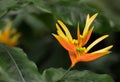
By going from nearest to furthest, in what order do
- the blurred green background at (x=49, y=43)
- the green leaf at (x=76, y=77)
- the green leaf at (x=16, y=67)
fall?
the green leaf at (x=16, y=67) < the green leaf at (x=76, y=77) < the blurred green background at (x=49, y=43)

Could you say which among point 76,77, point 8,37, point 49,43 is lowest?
point 49,43

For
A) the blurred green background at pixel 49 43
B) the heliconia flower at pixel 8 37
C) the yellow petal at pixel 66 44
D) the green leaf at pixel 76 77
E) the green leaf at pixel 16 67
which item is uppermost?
the yellow petal at pixel 66 44

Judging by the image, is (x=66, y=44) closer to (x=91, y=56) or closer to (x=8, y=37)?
(x=91, y=56)

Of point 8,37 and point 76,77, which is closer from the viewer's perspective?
point 76,77

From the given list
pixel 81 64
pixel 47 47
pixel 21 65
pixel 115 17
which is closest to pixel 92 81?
pixel 21 65

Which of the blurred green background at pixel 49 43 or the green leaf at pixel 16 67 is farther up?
the green leaf at pixel 16 67

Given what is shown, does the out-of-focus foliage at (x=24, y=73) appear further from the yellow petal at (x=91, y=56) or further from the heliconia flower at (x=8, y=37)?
the heliconia flower at (x=8, y=37)

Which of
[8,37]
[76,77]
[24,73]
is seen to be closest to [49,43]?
[8,37]

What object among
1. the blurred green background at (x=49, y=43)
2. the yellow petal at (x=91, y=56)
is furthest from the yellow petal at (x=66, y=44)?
the blurred green background at (x=49, y=43)
